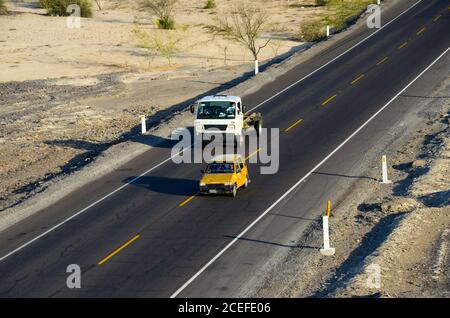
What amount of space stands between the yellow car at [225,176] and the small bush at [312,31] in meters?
41.7

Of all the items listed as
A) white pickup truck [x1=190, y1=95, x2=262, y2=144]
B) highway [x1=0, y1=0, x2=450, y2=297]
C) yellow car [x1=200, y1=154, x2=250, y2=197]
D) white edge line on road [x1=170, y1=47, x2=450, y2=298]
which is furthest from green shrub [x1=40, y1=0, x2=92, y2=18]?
yellow car [x1=200, y1=154, x2=250, y2=197]

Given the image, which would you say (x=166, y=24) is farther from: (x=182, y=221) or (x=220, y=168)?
(x=182, y=221)

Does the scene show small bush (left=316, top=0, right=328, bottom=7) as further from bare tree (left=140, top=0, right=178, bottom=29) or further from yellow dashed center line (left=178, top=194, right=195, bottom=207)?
yellow dashed center line (left=178, top=194, right=195, bottom=207)

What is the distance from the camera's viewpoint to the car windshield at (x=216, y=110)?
43.4m

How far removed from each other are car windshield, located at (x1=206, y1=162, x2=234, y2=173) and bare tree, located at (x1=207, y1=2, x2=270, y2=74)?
33.2 metres

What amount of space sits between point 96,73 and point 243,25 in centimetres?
1739

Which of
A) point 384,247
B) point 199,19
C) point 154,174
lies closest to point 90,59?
point 199,19

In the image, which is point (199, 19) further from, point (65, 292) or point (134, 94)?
point (65, 292)

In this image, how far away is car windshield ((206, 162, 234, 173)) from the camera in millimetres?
35844

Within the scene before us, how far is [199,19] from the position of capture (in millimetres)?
93312

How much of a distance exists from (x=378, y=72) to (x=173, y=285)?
1375 inches

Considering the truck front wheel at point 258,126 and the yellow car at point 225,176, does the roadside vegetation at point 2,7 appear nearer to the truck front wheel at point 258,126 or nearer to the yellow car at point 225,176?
the truck front wheel at point 258,126

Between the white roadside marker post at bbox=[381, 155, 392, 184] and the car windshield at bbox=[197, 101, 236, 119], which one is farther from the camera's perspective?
the car windshield at bbox=[197, 101, 236, 119]

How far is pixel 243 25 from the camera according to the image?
82.1m
